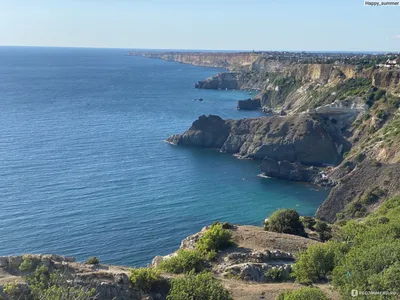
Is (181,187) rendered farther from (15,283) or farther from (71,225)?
(15,283)

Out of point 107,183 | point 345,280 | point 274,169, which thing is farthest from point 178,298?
point 274,169

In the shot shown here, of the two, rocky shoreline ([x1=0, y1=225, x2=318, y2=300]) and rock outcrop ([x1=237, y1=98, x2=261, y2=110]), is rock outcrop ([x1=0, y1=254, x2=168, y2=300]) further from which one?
rock outcrop ([x1=237, y1=98, x2=261, y2=110])

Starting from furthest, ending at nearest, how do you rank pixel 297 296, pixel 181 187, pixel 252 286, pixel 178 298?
1. pixel 181 187
2. pixel 252 286
3. pixel 178 298
4. pixel 297 296

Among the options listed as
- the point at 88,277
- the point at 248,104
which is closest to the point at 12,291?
the point at 88,277

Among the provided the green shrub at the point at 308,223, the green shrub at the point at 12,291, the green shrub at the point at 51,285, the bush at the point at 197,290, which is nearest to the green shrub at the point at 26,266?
the green shrub at the point at 51,285

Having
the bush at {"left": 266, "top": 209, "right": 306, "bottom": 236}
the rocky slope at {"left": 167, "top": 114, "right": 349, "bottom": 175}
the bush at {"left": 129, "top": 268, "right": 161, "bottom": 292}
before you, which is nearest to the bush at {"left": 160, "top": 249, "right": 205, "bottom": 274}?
the bush at {"left": 129, "top": 268, "right": 161, "bottom": 292}

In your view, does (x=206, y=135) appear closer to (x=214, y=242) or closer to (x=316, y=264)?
(x=214, y=242)

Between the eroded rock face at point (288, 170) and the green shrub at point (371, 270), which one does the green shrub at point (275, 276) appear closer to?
the green shrub at point (371, 270)
